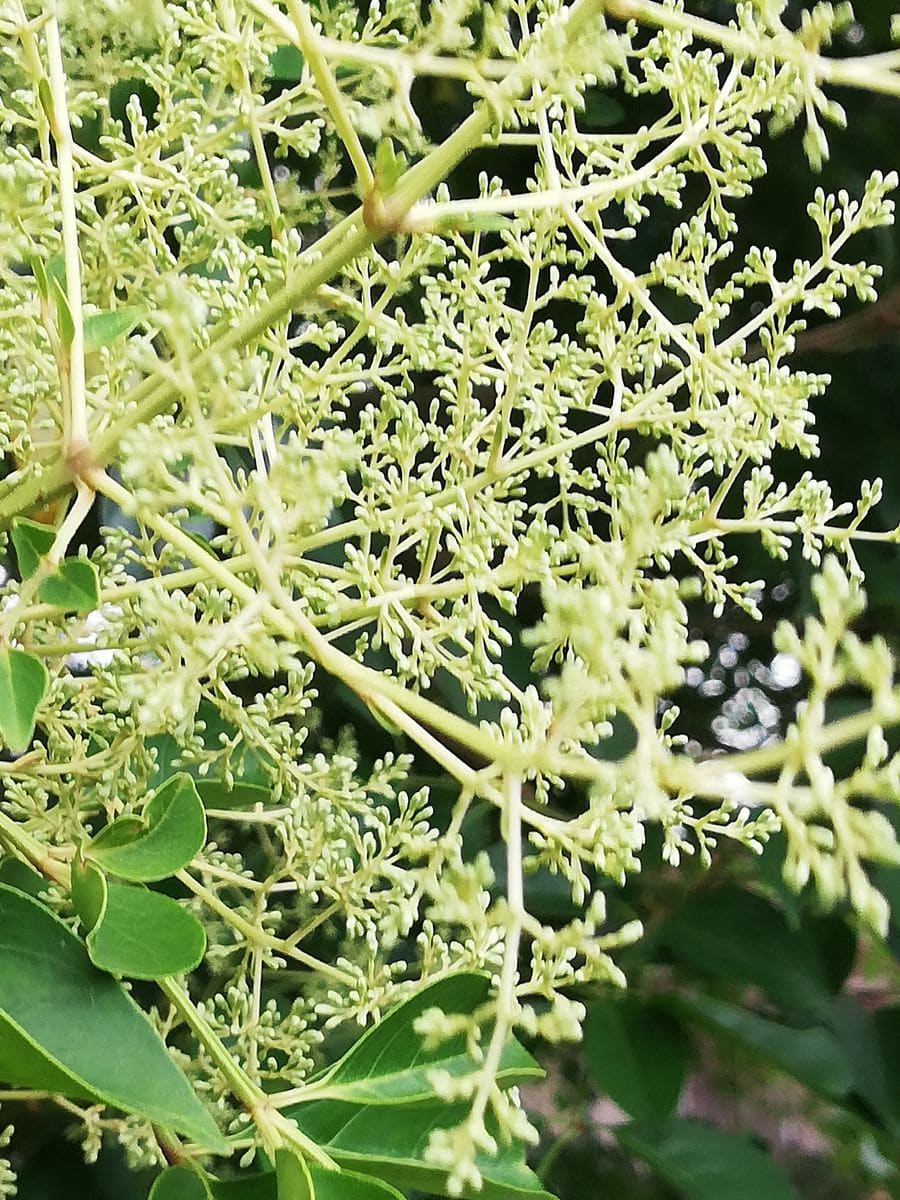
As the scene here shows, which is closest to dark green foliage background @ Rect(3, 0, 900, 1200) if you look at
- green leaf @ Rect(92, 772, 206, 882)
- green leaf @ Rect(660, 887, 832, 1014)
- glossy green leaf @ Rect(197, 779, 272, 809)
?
green leaf @ Rect(660, 887, 832, 1014)

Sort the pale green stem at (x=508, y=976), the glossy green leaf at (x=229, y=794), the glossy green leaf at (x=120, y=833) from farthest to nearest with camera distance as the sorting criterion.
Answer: the glossy green leaf at (x=229, y=794) → the glossy green leaf at (x=120, y=833) → the pale green stem at (x=508, y=976)

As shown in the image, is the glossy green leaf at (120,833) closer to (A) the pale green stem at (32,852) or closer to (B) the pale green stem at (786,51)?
(A) the pale green stem at (32,852)

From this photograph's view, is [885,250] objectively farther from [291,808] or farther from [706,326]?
[291,808]

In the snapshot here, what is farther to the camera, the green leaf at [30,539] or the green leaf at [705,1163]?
the green leaf at [705,1163]

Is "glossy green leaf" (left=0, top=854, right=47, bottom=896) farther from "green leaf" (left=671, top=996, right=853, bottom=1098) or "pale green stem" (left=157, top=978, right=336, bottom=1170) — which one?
"green leaf" (left=671, top=996, right=853, bottom=1098)

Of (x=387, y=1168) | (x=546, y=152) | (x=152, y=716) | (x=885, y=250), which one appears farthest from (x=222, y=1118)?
(x=885, y=250)

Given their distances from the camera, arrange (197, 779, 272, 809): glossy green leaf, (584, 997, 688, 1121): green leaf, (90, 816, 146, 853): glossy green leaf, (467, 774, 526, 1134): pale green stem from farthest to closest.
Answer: (584, 997, 688, 1121): green leaf < (197, 779, 272, 809): glossy green leaf < (90, 816, 146, 853): glossy green leaf < (467, 774, 526, 1134): pale green stem

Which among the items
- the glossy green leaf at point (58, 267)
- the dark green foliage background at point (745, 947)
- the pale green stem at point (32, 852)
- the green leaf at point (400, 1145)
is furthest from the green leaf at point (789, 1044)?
the glossy green leaf at point (58, 267)

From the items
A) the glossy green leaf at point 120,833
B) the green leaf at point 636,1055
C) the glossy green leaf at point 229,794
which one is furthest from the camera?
the green leaf at point 636,1055
